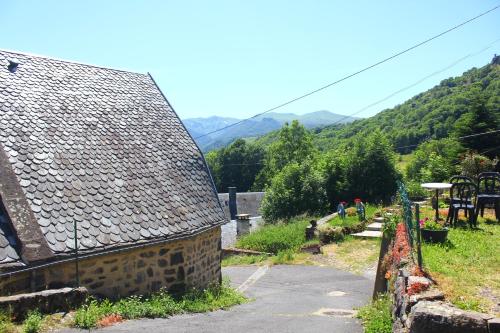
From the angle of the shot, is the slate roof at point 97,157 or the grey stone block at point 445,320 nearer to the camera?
the grey stone block at point 445,320

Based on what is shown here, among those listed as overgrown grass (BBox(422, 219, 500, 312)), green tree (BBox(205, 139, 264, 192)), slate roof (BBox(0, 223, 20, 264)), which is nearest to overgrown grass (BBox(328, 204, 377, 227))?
overgrown grass (BBox(422, 219, 500, 312))

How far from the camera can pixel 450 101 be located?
66438mm

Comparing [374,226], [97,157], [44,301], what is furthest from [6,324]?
[374,226]

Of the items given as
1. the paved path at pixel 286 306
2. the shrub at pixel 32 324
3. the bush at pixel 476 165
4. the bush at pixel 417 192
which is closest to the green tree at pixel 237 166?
the bush at pixel 417 192

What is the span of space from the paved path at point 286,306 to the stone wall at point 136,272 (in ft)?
5.39

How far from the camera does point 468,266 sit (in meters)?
6.86

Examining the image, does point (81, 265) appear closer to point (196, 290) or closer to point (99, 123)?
point (196, 290)

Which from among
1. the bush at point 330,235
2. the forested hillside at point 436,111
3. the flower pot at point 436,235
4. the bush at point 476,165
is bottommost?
the bush at point 330,235

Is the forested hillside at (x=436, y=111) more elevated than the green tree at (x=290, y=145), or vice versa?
the forested hillside at (x=436, y=111)

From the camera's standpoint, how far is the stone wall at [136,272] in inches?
311

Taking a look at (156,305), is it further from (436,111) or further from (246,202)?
(436,111)

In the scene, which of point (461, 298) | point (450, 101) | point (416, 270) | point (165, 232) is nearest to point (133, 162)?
point (165, 232)

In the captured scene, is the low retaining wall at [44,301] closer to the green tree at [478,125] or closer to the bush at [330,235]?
the bush at [330,235]

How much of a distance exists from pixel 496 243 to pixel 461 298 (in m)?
3.79
